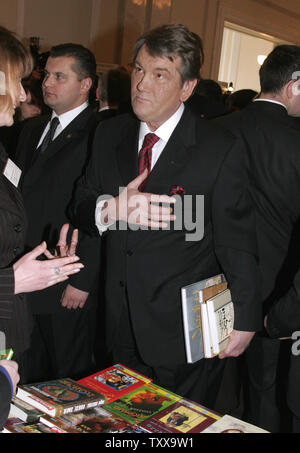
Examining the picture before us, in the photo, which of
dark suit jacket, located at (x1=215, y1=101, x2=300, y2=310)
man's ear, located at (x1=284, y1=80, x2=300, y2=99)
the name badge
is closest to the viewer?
the name badge

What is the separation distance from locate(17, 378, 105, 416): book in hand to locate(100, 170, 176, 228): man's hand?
1.80 feet

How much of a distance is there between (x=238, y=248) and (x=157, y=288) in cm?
34

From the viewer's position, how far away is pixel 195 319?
1576 mm

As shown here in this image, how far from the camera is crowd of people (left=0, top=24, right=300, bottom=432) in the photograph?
1576mm

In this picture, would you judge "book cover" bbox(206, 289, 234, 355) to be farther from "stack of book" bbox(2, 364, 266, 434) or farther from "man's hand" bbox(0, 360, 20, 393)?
"man's hand" bbox(0, 360, 20, 393)

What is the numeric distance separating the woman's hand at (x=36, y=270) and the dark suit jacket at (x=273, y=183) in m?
1.08

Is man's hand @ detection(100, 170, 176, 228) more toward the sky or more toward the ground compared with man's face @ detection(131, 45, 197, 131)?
more toward the ground

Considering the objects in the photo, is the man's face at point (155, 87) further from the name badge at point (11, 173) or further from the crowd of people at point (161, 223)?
the name badge at point (11, 173)

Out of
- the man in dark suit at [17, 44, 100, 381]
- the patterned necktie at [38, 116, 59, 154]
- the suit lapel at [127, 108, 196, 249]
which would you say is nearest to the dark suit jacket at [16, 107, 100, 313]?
the man in dark suit at [17, 44, 100, 381]

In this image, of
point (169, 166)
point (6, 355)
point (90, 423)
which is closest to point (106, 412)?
point (90, 423)

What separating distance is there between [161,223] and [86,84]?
4.87 ft

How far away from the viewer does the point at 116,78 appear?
3.43m

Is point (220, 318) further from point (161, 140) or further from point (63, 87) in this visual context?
point (63, 87)

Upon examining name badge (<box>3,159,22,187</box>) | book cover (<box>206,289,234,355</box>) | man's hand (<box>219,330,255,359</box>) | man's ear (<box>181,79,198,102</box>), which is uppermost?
man's ear (<box>181,79,198,102</box>)
